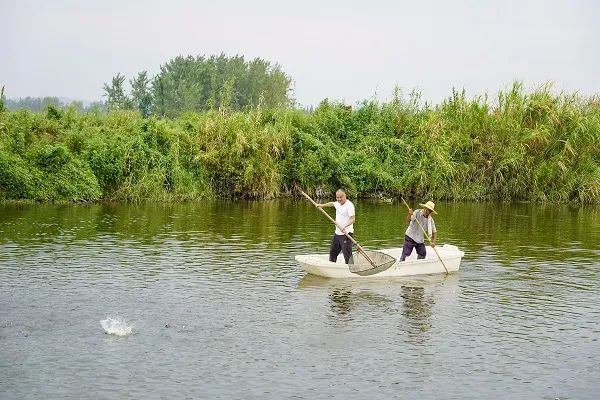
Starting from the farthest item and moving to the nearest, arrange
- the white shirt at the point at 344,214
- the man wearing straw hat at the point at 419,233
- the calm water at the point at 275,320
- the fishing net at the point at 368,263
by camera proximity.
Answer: the man wearing straw hat at the point at 419,233, the white shirt at the point at 344,214, the fishing net at the point at 368,263, the calm water at the point at 275,320

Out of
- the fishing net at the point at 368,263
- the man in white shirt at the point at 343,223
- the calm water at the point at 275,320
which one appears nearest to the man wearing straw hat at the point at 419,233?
the calm water at the point at 275,320

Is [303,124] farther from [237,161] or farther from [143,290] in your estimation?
[143,290]

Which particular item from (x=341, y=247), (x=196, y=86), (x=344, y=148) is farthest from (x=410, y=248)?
(x=196, y=86)

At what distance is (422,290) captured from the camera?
1872 centimetres

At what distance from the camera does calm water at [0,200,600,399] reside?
12.1 meters

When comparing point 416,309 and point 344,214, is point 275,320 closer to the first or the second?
point 416,309

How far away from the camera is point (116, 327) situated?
1443 centimetres

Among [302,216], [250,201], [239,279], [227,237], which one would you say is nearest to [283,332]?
[239,279]

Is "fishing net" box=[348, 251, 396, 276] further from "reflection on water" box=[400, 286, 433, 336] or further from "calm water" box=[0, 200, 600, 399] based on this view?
"reflection on water" box=[400, 286, 433, 336]

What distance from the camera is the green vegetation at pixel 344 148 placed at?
36531 millimetres

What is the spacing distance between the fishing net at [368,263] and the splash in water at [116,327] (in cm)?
622

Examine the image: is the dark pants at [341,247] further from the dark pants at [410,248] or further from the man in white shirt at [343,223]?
the dark pants at [410,248]

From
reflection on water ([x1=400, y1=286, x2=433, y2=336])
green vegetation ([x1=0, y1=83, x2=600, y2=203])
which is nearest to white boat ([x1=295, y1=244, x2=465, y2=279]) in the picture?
reflection on water ([x1=400, y1=286, x2=433, y2=336])

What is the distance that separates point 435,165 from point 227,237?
640 inches
